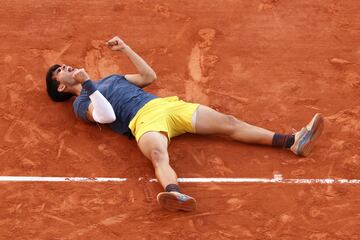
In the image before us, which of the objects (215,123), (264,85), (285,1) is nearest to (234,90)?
(264,85)

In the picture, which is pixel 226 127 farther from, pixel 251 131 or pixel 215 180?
pixel 215 180

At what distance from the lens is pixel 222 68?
883cm

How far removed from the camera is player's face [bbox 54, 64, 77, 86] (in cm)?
819

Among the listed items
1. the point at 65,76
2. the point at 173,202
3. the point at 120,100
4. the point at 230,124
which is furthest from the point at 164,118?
the point at 65,76

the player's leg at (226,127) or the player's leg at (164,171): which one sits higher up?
the player's leg at (226,127)

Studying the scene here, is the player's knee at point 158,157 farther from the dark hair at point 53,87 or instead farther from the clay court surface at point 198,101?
the dark hair at point 53,87

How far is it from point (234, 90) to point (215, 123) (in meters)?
0.90

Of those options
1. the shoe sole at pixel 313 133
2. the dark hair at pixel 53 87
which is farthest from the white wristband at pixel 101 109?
the shoe sole at pixel 313 133

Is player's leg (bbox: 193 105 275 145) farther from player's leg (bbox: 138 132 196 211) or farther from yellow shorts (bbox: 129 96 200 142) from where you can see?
player's leg (bbox: 138 132 196 211)

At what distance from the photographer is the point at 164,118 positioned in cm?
768

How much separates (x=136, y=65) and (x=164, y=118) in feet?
2.20

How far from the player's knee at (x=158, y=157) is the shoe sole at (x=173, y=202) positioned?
0.48 m

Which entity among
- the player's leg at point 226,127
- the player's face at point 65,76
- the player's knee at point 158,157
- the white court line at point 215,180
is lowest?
the white court line at point 215,180

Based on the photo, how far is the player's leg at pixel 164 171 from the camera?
22.5ft
